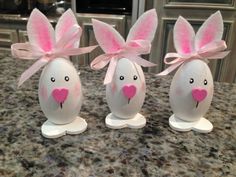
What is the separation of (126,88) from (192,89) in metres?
0.16

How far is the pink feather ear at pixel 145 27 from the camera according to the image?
0.61 m

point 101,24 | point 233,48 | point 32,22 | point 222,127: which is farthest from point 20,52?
point 233,48

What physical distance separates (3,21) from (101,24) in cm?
190

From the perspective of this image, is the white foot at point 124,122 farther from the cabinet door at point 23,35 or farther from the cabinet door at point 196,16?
the cabinet door at point 23,35

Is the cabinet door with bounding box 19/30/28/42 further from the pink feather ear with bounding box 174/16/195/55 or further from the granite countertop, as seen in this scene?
the pink feather ear with bounding box 174/16/195/55

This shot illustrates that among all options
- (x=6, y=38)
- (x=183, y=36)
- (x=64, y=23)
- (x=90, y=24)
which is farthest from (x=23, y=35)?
(x=183, y=36)

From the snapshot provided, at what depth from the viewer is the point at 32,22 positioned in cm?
57

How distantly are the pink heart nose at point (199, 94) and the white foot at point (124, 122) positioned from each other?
147mm

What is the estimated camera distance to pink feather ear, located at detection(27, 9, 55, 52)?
1.88ft

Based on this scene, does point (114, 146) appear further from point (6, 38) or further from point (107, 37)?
point (6, 38)

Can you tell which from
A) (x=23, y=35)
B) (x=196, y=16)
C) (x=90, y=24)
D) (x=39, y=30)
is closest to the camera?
(x=39, y=30)

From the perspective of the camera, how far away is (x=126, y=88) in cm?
63

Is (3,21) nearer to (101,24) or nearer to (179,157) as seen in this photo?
(101,24)

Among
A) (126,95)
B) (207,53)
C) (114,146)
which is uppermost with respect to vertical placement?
(207,53)
